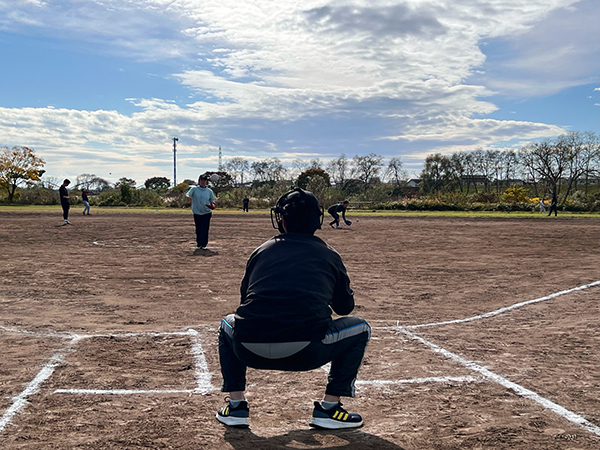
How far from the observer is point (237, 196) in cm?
5938

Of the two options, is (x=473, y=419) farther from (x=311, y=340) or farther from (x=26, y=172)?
(x=26, y=172)

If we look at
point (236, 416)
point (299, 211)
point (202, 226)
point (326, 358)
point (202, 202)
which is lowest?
point (236, 416)

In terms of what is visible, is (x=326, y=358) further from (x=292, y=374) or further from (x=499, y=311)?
(x=499, y=311)

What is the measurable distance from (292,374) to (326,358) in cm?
134

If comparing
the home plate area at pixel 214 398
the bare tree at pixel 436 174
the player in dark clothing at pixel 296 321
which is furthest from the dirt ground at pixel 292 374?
the bare tree at pixel 436 174

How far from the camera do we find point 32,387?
4.20m

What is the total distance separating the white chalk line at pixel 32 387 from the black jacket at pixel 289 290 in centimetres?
166

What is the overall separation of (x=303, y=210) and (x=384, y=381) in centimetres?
182

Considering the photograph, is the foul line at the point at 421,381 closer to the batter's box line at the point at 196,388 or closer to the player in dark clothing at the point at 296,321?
the player in dark clothing at the point at 296,321

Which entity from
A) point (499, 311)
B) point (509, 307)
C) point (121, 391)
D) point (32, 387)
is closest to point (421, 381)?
point (121, 391)

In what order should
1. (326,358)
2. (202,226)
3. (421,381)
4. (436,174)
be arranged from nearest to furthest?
(326,358) → (421,381) → (202,226) → (436,174)

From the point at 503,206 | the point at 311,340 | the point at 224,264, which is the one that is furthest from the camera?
the point at 503,206

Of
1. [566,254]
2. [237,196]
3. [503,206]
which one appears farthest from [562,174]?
[566,254]

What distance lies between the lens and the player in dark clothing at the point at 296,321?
3.39 metres
